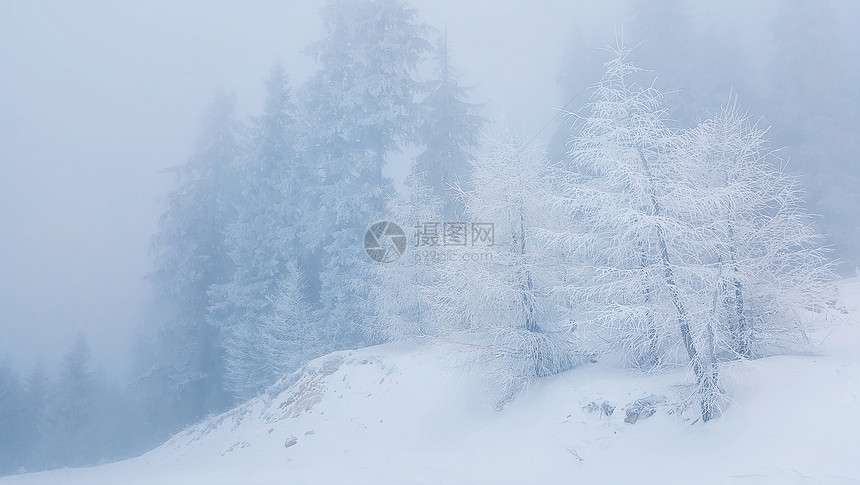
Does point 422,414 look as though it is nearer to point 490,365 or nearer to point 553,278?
point 490,365

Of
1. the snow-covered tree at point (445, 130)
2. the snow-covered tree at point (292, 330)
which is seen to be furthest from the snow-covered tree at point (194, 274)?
the snow-covered tree at point (445, 130)

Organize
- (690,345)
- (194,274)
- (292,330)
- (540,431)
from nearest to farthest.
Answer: (690,345), (540,431), (292,330), (194,274)

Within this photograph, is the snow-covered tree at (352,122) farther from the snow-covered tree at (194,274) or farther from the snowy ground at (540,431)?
the snow-covered tree at (194,274)

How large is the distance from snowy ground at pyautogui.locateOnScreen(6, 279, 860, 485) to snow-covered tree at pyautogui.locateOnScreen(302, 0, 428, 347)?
12.4 ft

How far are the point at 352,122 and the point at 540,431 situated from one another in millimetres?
13821

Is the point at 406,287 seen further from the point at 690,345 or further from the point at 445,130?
the point at 690,345

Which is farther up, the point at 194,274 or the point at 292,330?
the point at 194,274

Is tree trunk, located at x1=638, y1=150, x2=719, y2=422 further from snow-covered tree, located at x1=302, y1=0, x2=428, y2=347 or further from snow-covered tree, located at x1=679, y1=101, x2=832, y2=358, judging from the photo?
snow-covered tree, located at x1=302, y1=0, x2=428, y2=347

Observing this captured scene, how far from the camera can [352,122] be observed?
20.2 meters

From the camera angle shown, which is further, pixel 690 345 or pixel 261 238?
pixel 261 238

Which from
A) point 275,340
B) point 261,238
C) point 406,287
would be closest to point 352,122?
point 261,238

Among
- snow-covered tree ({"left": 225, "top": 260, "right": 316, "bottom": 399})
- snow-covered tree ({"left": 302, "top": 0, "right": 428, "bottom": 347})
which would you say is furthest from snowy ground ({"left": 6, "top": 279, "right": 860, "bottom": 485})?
snow-covered tree ({"left": 302, "top": 0, "right": 428, "bottom": 347})

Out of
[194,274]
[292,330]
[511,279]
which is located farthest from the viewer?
[194,274]

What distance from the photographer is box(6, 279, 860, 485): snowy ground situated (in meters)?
8.02
